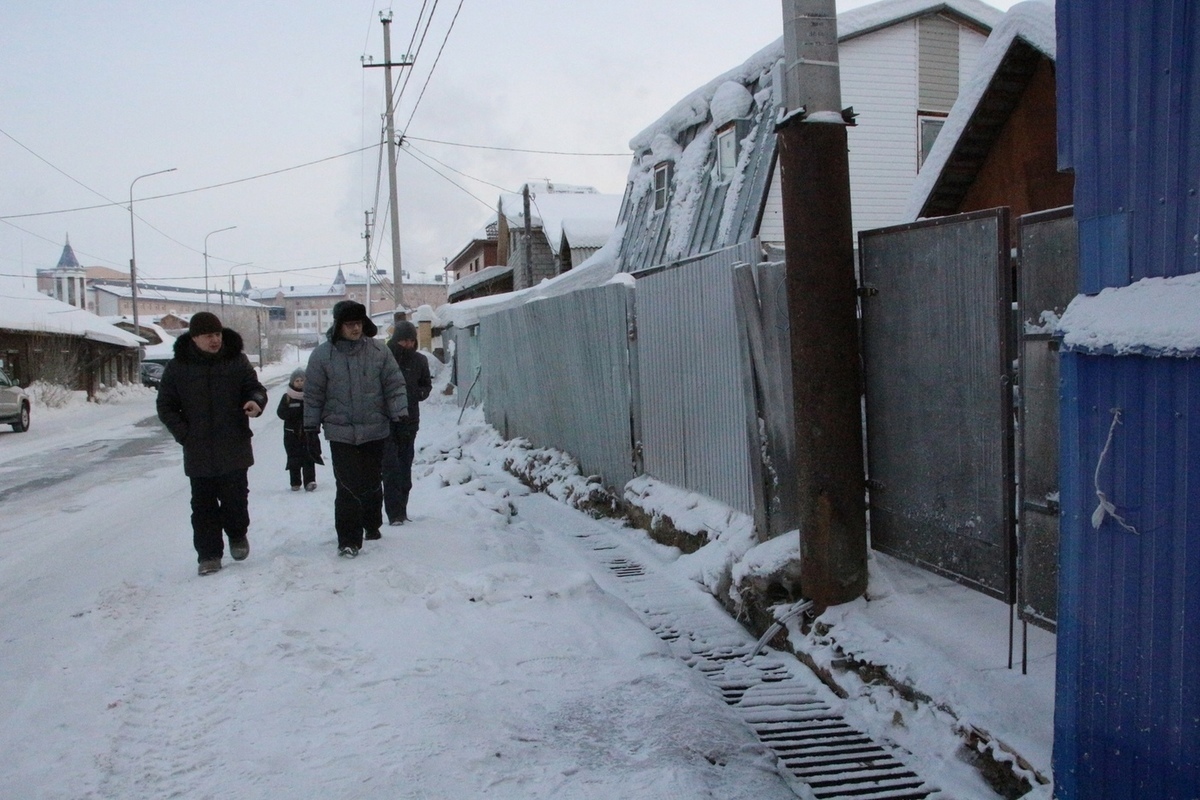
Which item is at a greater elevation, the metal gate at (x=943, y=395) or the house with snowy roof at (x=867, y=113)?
the house with snowy roof at (x=867, y=113)

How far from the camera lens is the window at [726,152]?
44.3 ft

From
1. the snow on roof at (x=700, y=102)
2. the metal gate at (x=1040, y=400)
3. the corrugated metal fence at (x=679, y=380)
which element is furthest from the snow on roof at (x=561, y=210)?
the metal gate at (x=1040, y=400)

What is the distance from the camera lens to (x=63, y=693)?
356 cm

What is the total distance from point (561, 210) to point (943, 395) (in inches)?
972

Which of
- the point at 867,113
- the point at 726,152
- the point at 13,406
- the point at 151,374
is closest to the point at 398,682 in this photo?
the point at 726,152

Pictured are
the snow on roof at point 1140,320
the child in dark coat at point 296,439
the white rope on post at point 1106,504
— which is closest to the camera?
the snow on roof at point 1140,320

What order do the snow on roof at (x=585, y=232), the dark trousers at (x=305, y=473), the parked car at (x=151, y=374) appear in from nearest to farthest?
the dark trousers at (x=305, y=473)
the snow on roof at (x=585, y=232)
the parked car at (x=151, y=374)

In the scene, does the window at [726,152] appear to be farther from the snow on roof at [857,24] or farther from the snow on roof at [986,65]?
the snow on roof at [986,65]

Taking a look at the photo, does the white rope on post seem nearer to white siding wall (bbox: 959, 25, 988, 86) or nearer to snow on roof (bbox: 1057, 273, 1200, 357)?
snow on roof (bbox: 1057, 273, 1200, 357)

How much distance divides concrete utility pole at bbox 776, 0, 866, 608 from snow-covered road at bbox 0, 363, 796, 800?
3.34 feet

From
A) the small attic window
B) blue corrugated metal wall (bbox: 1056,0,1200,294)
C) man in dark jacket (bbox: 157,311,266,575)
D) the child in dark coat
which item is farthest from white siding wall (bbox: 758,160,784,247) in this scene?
blue corrugated metal wall (bbox: 1056,0,1200,294)

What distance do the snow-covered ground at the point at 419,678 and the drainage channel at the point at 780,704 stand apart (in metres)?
0.07

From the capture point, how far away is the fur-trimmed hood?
211 inches

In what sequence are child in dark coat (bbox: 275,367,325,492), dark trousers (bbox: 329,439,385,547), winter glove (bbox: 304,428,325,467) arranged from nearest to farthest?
dark trousers (bbox: 329,439,385,547), winter glove (bbox: 304,428,325,467), child in dark coat (bbox: 275,367,325,492)
